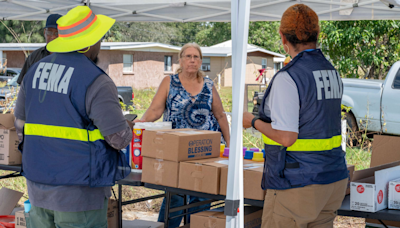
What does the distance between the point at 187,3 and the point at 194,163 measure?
9.52ft

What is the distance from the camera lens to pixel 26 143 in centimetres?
208

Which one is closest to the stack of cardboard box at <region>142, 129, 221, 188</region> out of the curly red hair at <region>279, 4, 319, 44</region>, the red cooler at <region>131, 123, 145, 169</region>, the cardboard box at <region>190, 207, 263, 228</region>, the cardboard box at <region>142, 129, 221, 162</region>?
the cardboard box at <region>142, 129, 221, 162</region>

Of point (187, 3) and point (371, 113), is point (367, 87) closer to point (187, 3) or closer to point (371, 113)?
point (371, 113)

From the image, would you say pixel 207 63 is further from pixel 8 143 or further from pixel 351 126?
pixel 8 143

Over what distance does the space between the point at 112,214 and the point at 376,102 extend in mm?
5724

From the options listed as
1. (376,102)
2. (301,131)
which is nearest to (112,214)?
(301,131)

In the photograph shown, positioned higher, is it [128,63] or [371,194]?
[128,63]

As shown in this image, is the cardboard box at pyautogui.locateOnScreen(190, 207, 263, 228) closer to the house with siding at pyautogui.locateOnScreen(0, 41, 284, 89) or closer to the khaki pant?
the khaki pant

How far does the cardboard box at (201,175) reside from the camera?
2.43m

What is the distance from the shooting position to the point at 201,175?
2.48 metres

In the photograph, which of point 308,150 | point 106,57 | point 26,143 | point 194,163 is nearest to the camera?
point 308,150

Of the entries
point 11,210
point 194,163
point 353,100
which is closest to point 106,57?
point 353,100

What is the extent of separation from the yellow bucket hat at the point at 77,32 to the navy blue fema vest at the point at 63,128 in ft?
0.15

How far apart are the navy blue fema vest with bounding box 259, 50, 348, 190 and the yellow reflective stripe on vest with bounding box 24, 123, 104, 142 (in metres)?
0.90
